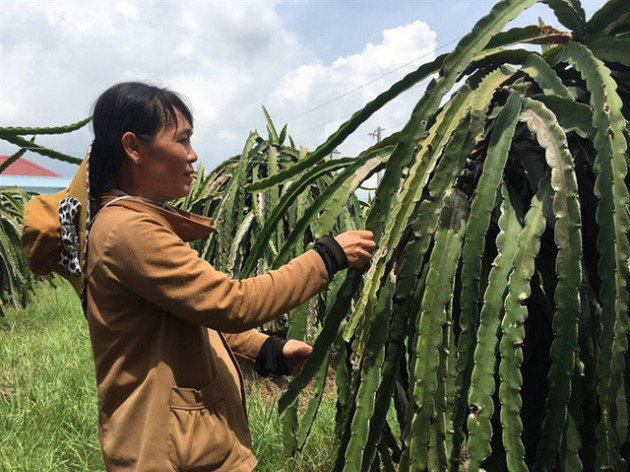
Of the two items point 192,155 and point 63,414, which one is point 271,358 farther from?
point 63,414

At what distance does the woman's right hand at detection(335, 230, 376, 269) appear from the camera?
1.37 m

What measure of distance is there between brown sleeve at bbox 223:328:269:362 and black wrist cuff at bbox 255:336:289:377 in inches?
0.7

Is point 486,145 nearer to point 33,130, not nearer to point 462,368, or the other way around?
point 462,368

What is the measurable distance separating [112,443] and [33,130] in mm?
2210

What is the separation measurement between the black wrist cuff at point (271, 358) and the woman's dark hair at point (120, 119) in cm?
62

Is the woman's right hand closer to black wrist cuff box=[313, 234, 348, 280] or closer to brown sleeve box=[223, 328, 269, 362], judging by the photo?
black wrist cuff box=[313, 234, 348, 280]

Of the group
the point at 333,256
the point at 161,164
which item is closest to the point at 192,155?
the point at 161,164

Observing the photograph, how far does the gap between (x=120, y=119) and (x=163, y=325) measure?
1.60 ft

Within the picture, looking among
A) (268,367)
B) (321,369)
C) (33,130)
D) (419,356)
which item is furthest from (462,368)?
(33,130)

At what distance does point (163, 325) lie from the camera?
1379mm

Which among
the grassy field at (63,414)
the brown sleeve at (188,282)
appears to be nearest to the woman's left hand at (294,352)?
the brown sleeve at (188,282)

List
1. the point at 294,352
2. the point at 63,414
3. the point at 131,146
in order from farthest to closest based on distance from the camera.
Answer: the point at 63,414 → the point at 294,352 → the point at 131,146

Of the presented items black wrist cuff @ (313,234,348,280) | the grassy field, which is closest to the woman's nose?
black wrist cuff @ (313,234,348,280)

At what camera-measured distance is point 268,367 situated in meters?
1.72
